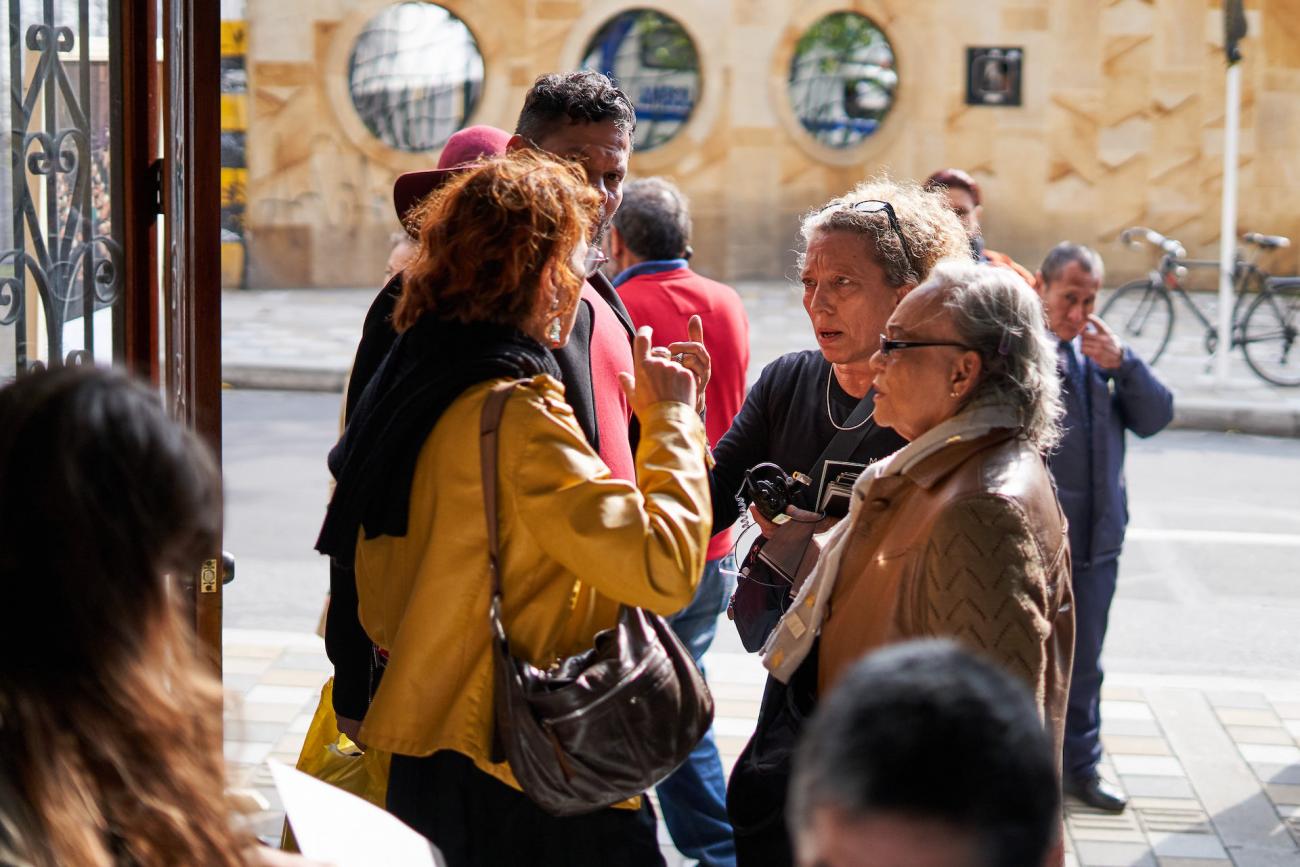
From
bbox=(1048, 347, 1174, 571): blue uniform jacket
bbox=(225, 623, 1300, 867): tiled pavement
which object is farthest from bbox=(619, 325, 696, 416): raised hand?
bbox=(1048, 347, 1174, 571): blue uniform jacket

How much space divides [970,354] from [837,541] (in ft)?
1.34

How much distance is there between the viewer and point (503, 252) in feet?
8.73

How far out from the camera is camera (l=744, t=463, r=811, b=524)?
3367 mm

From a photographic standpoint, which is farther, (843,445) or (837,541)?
(843,445)

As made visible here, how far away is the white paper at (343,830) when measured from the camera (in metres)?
2.06

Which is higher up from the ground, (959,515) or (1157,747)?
(959,515)

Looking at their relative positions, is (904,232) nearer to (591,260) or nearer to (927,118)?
(591,260)

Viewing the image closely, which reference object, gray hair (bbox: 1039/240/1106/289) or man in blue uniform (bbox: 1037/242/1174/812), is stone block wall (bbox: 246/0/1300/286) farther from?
man in blue uniform (bbox: 1037/242/1174/812)

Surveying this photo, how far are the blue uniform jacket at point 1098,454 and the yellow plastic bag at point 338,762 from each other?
285 cm

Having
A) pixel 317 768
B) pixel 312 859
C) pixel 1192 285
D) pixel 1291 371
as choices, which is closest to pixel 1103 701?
pixel 317 768

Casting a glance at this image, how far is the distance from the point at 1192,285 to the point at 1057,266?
14836 mm

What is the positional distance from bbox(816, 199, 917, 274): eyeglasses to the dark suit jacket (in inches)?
25.8

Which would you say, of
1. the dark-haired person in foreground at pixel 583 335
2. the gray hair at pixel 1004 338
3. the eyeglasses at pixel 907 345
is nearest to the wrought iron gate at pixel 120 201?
the dark-haired person in foreground at pixel 583 335

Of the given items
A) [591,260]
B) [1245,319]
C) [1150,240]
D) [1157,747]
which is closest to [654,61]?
[1150,240]
